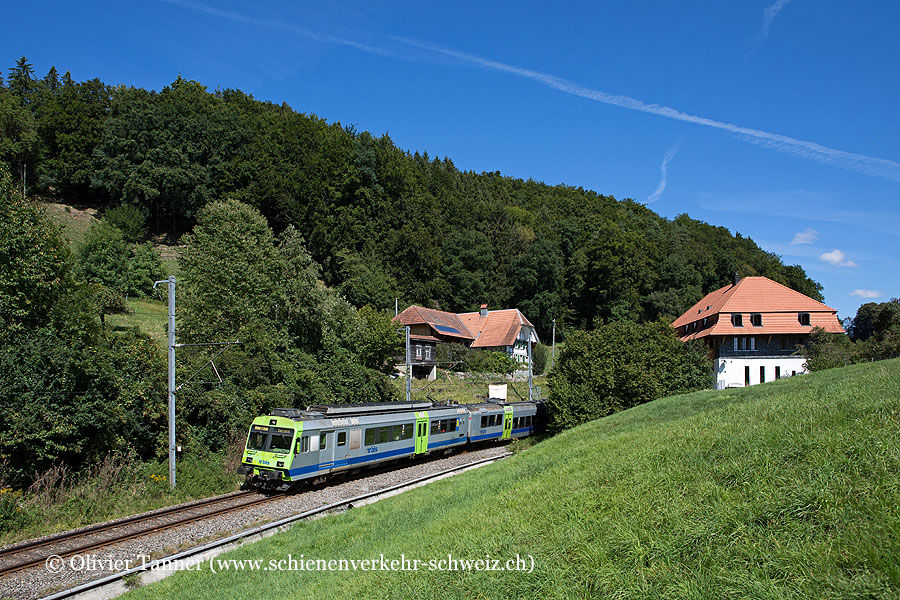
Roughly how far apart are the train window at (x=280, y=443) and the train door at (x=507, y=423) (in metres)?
17.0

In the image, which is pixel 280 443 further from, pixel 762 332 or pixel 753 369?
pixel 762 332

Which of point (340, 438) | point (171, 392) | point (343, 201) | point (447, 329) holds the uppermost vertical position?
point (343, 201)

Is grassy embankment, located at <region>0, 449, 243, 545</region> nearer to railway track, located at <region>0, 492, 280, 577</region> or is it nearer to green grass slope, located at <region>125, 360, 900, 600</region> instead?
railway track, located at <region>0, 492, 280, 577</region>

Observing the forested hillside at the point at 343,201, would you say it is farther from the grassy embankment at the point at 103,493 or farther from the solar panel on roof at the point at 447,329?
the grassy embankment at the point at 103,493

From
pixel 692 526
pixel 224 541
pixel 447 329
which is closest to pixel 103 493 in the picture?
pixel 224 541

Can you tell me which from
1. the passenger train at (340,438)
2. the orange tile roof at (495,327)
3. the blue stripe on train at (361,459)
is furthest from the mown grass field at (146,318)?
the orange tile roof at (495,327)

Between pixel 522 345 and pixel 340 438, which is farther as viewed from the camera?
pixel 522 345

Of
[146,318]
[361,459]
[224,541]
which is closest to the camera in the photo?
[224,541]

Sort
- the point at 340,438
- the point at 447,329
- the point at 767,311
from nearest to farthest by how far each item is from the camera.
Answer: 1. the point at 340,438
2. the point at 767,311
3. the point at 447,329

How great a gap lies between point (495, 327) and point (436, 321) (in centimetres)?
909

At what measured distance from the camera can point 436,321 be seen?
207ft

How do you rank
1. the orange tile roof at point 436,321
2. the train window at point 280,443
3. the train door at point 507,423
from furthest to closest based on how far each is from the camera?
the orange tile roof at point 436,321 → the train door at point 507,423 → the train window at point 280,443

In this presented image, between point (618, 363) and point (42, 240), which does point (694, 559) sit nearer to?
point (42, 240)

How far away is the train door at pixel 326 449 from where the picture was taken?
64.3 ft
